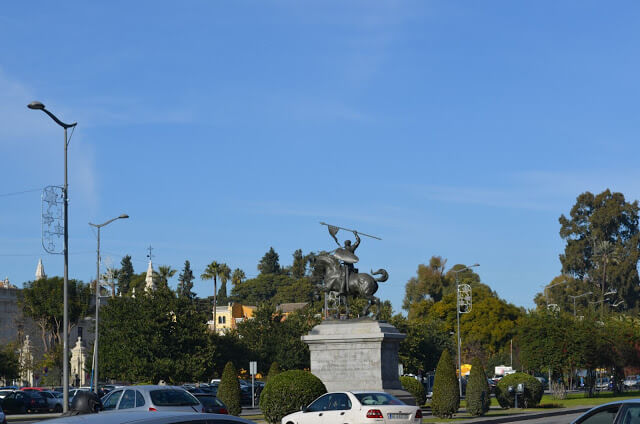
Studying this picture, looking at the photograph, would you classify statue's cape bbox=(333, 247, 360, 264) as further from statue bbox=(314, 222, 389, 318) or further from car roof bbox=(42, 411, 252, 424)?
car roof bbox=(42, 411, 252, 424)

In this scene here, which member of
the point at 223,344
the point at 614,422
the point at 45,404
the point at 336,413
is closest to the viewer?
the point at 614,422

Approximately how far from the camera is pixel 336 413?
2339 cm

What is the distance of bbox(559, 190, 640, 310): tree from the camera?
109 m

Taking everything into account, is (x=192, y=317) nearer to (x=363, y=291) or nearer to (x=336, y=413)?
(x=363, y=291)

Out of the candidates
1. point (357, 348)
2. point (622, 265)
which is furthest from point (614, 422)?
point (622, 265)

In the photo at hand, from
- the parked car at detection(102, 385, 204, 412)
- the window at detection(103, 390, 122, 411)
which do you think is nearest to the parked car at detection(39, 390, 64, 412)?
the window at detection(103, 390, 122, 411)

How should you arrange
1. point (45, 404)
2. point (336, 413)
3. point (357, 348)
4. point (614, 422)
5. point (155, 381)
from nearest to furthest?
point (614, 422)
point (336, 413)
point (357, 348)
point (45, 404)
point (155, 381)

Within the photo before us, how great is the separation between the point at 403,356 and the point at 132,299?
2505 centimetres

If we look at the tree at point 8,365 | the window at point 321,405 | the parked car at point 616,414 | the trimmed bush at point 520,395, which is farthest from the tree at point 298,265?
the parked car at point 616,414

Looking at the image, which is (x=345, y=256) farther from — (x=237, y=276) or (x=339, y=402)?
(x=237, y=276)

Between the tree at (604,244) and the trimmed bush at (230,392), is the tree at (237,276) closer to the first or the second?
the tree at (604,244)

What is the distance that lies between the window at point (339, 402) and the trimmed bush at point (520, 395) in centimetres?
1914

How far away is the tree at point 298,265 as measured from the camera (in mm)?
183250

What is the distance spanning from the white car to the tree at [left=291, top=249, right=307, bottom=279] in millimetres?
158607
